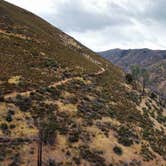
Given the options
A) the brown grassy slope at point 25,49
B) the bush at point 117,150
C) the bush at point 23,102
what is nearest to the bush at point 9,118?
the bush at point 23,102

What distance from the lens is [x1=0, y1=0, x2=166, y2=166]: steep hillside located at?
51.4 meters

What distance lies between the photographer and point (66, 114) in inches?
2431

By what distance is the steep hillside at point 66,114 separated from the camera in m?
51.4

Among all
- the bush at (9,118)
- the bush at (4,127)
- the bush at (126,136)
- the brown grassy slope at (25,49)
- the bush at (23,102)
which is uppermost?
the brown grassy slope at (25,49)

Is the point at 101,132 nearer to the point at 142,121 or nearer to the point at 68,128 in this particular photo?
the point at 68,128

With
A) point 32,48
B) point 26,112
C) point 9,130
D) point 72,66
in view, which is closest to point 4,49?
point 32,48

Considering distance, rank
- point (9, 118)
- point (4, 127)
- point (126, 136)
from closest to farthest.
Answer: point (4, 127) → point (9, 118) → point (126, 136)

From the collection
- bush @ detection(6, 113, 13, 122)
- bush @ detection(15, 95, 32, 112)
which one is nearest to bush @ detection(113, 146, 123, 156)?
bush @ detection(15, 95, 32, 112)

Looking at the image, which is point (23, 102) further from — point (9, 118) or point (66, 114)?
point (66, 114)

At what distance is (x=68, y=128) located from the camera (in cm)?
5797

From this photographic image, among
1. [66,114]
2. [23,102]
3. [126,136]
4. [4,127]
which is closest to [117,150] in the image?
[126,136]

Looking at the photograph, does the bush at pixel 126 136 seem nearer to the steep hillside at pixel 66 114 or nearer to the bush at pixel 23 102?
the steep hillside at pixel 66 114

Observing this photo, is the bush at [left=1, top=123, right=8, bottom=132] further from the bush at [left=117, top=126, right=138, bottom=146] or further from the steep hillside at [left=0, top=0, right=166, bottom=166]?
the bush at [left=117, top=126, right=138, bottom=146]

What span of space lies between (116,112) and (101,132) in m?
12.6
